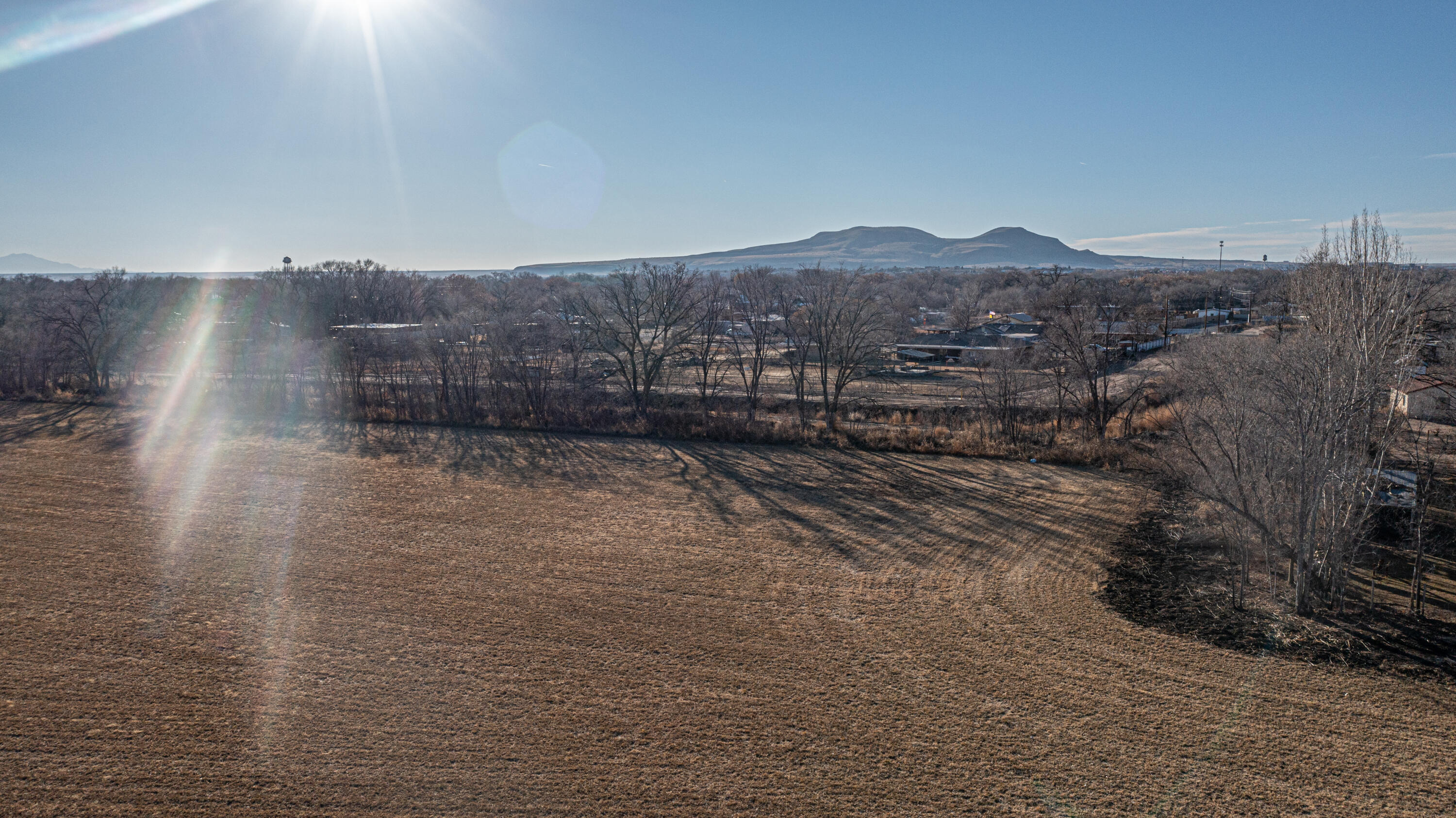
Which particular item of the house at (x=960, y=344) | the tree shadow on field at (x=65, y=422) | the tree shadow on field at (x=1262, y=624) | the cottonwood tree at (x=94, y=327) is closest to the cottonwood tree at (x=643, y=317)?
the tree shadow on field at (x=65, y=422)

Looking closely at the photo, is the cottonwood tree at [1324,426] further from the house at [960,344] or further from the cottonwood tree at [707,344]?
the house at [960,344]

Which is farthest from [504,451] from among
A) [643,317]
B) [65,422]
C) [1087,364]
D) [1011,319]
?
[1011,319]

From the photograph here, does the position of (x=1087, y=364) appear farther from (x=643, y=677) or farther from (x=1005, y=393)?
(x=643, y=677)

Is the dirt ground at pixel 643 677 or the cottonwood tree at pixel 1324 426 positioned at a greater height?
the cottonwood tree at pixel 1324 426

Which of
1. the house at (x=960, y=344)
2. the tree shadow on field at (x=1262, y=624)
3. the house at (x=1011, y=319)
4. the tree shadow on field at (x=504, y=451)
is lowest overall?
the tree shadow on field at (x=1262, y=624)

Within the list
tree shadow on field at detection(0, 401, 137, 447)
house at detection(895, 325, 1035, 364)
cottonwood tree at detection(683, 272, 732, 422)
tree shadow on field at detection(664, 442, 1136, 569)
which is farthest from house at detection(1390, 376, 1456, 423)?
tree shadow on field at detection(0, 401, 137, 447)

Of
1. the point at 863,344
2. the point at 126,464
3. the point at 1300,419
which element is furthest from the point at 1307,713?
the point at 126,464

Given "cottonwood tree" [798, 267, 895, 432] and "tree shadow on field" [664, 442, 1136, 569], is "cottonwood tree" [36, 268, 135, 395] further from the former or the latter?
"cottonwood tree" [798, 267, 895, 432]
